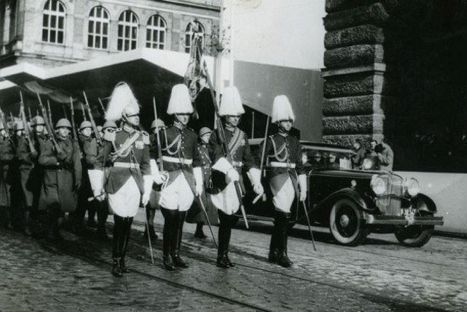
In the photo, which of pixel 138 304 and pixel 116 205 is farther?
pixel 116 205

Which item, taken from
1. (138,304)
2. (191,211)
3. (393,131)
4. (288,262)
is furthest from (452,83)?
(138,304)

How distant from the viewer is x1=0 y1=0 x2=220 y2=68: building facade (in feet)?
144

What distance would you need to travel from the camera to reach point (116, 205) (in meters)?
7.43

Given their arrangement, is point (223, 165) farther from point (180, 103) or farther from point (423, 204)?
point (423, 204)

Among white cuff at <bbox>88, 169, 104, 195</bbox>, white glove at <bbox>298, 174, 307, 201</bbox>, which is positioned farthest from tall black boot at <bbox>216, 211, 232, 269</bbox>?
white cuff at <bbox>88, 169, 104, 195</bbox>

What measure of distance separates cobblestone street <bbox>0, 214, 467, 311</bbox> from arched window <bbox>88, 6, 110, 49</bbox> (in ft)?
120

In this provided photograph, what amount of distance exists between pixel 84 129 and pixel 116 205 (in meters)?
4.84

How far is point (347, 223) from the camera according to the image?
11281 millimetres

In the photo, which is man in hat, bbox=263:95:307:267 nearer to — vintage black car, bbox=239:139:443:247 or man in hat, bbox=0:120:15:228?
vintage black car, bbox=239:139:443:247

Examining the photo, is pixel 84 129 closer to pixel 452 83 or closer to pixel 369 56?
pixel 369 56

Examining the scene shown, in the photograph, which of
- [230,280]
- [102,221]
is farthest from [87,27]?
[230,280]

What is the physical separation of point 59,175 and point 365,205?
15.5 ft

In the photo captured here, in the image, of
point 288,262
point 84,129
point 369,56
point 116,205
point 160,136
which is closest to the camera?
point 116,205

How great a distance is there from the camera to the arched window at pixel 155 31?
47625mm
